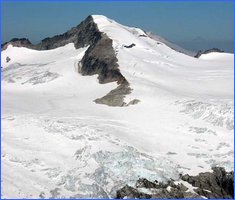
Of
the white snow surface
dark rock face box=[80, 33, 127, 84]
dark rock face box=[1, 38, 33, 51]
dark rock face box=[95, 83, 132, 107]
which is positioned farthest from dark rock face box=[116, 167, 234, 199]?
dark rock face box=[1, 38, 33, 51]

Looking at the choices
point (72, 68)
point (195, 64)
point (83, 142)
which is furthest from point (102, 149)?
point (195, 64)

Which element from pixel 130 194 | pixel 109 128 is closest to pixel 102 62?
pixel 109 128

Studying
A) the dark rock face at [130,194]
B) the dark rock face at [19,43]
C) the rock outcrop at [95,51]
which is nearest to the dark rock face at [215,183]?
the dark rock face at [130,194]

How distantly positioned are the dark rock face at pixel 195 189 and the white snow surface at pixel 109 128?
3.72ft

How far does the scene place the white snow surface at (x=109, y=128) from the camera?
2082 inches

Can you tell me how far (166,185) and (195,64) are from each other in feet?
191

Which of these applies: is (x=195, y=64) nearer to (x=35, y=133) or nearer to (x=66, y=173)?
(x=35, y=133)

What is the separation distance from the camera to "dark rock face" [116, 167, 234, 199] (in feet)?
164

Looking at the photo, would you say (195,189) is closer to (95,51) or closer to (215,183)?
(215,183)

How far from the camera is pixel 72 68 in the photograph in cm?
9788

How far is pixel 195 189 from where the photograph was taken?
51.5m

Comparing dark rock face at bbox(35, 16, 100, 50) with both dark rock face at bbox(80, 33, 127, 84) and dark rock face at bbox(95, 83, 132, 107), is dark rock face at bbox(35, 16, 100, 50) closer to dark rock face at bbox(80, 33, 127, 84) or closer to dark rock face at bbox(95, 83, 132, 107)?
dark rock face at bbox(80, 33, 127, 84)

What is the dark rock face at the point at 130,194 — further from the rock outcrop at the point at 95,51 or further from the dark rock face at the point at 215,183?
the rock outcrop at the point at 95,51

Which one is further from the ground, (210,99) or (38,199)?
(210,99)
